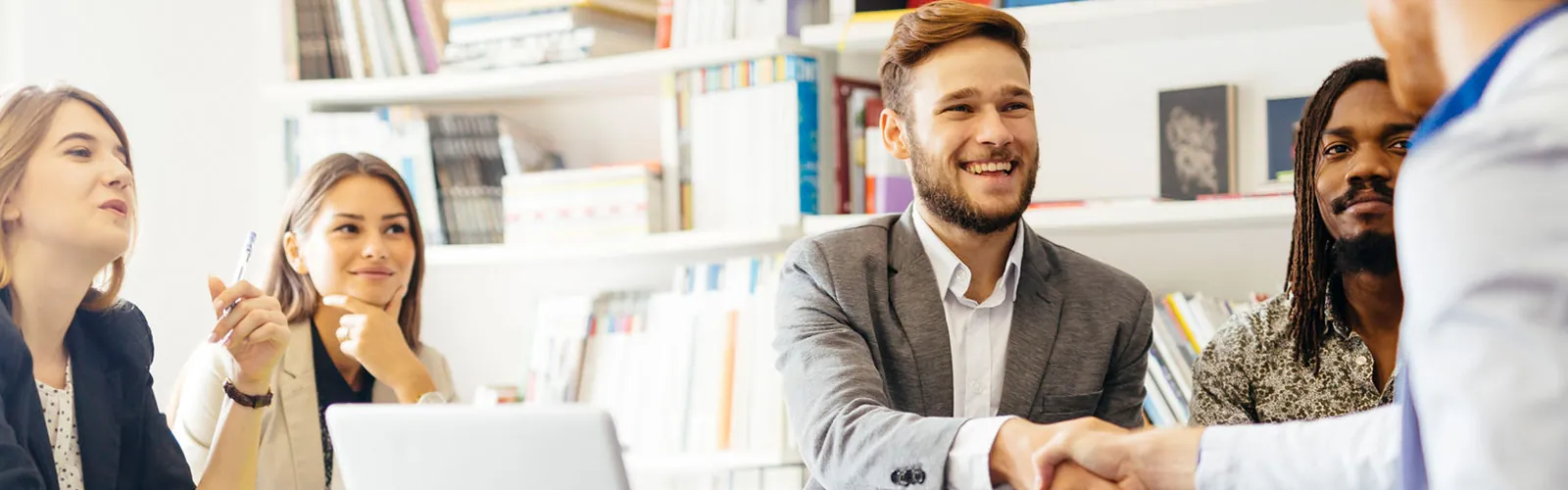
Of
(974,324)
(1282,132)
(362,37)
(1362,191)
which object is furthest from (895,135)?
(362,37)

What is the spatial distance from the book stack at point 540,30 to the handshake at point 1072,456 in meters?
1.54

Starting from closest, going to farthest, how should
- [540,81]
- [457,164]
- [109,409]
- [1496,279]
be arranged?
[1496,279], [109,409], [540,81], [457,164]

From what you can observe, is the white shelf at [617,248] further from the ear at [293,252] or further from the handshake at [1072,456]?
the handshake at [1072,456]

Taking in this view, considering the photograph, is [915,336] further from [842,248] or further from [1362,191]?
[1362,191]

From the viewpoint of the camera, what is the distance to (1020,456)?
162cm

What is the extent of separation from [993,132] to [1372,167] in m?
0.50

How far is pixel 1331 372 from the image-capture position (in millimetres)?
1955

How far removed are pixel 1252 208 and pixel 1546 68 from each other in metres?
1.61

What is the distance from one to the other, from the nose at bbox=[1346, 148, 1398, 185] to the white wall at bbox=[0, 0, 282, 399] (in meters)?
2.22

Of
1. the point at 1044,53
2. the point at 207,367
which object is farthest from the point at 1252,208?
the point at 207,367

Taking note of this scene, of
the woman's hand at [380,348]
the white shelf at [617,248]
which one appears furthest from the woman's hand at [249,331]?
the white shelf at [617,248]

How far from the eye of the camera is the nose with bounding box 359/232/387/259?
2533mm

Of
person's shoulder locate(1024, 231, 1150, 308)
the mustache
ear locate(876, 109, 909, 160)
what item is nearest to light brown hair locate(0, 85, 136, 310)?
ear locate(876, 109, 909, 160)

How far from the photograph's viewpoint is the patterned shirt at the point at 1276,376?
194 centimetres
